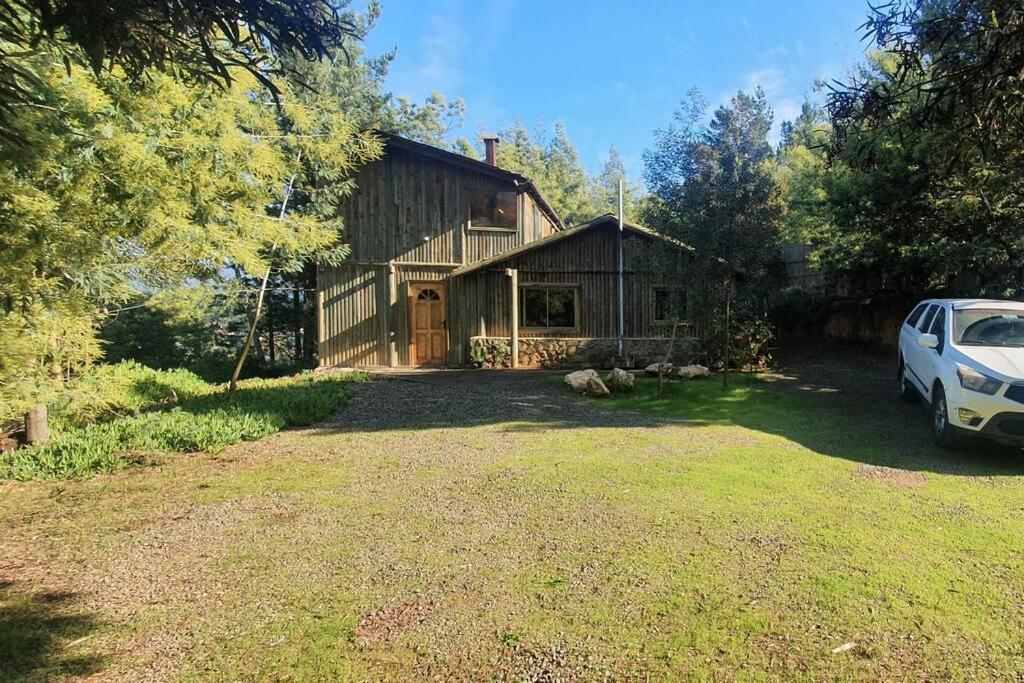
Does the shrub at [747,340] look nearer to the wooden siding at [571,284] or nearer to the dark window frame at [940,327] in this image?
the wooden siding at [571,284]

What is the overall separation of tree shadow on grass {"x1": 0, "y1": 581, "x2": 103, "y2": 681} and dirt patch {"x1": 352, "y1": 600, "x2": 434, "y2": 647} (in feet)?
4.21

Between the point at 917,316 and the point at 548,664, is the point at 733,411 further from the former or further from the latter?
the point at 548,664

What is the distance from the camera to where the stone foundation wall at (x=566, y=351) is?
15.6 meters

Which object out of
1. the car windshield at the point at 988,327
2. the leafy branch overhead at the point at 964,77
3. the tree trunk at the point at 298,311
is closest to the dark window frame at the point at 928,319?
the car windshield at the point at 988,327

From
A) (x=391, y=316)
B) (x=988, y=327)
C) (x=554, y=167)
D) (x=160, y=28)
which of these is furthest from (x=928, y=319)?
(x=554, y=167)

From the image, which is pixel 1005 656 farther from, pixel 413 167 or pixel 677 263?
pixel 413 167

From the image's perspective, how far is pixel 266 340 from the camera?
2064 cm

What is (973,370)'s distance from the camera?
6031 millimetres

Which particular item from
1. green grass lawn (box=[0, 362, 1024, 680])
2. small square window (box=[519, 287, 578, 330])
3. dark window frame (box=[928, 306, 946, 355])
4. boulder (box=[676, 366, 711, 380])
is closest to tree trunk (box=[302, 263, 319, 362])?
small square window (box=[519, 287, 578, 330])

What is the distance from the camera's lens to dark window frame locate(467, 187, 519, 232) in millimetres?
16531

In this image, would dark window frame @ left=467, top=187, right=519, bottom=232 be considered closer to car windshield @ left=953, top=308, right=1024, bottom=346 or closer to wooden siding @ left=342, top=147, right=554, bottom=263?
wooden siding @ left=342, top=147, right=554, bottom=263

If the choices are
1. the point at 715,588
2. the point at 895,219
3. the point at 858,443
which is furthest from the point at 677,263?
the point at 715,588

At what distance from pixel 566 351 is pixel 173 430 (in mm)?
10657

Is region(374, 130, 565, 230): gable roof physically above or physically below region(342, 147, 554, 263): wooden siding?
above
